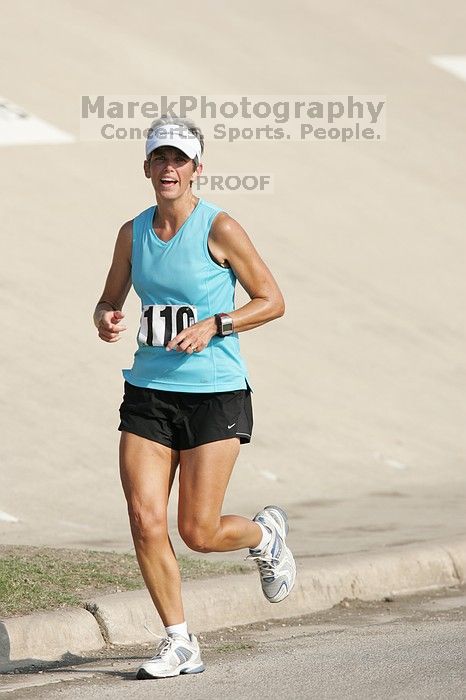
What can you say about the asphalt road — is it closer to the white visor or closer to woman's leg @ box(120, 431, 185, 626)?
woman's leg @ box(120, 431, 185, 626)

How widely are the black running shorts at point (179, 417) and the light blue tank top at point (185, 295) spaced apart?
0.04 metres

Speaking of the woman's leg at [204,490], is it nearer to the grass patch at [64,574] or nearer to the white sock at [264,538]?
the white sock at [264,538]

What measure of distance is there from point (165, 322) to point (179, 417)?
1.19 ft

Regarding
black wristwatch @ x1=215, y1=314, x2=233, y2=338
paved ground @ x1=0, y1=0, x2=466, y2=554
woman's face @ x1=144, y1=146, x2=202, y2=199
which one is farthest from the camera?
paved ground @ x1=0, y1=0, x2=466, y2=554

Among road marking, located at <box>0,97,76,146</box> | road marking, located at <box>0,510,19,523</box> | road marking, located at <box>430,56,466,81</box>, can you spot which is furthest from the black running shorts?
road marking, located at <box>430,56,466,81</box>

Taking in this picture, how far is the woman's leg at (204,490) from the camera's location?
5375 mm

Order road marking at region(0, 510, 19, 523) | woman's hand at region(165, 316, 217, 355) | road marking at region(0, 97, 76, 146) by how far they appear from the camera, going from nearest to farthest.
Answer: woman's hand at region(165, 316, 217, 355) → road marking at region(0, 510, 19, 523) → road marking at region(0, 97, 76, 146)

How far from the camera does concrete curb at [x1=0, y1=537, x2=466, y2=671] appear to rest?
230 inches

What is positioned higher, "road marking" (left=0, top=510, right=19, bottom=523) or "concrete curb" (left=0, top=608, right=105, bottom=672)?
"concrete curb" (left=0, top=608, right=105, bottom=672)

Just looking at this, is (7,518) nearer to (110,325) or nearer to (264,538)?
(264,538)

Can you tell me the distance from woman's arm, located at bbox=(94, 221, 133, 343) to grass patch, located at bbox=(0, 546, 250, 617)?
130 cm

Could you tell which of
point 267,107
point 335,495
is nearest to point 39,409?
point 335,495

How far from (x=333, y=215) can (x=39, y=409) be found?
23.3ft

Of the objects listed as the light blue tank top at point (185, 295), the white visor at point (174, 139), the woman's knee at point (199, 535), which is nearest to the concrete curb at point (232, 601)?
the woman's knee at point (199, 535)
